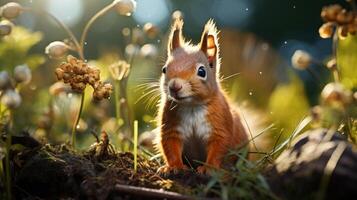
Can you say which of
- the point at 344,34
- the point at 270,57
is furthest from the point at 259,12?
the point at 344,34

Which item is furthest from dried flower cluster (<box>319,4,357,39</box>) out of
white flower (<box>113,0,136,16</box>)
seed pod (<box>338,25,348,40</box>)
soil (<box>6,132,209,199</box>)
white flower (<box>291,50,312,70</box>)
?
white flower (<box>113,0,136,16</box>)

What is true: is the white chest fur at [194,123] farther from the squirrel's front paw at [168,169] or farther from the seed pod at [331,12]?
the seed pod at [331,12]

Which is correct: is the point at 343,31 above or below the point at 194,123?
above

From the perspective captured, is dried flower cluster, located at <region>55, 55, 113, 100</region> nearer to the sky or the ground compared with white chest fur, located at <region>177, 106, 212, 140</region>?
nearer to the sky

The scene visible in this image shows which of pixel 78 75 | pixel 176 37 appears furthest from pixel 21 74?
pixel 176 37

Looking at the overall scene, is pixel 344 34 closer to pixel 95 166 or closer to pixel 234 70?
pixel 95 166

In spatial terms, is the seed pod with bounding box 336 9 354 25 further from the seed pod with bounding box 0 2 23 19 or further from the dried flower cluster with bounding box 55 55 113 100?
the seed pod with bounding box 0 2 23 19

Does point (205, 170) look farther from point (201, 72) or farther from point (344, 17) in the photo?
point (344, 17)
